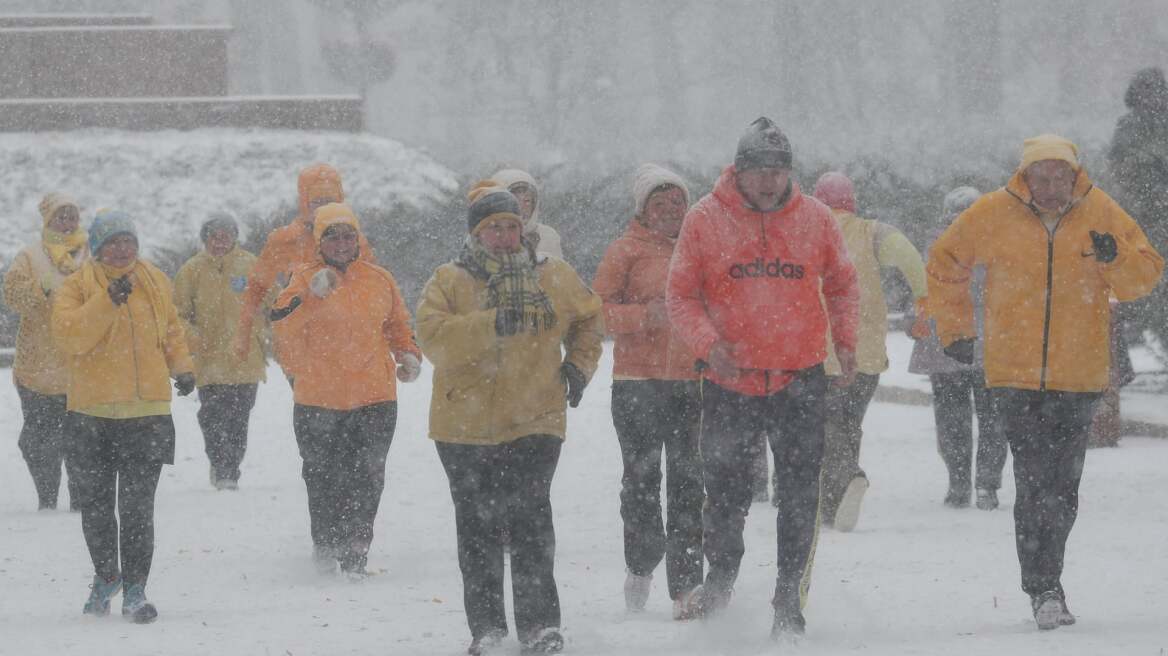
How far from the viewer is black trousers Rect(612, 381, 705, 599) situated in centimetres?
677

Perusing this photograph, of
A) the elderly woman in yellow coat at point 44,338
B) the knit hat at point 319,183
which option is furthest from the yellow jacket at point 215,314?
the knit hat at point 319,183

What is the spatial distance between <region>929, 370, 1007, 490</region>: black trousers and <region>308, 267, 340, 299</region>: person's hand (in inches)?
144

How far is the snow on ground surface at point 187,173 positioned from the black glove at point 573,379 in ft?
49.4

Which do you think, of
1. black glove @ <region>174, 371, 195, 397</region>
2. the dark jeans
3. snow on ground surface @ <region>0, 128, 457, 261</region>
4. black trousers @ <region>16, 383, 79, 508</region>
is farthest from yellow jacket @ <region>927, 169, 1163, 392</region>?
snow on ground surface @ <region>0, 128, 457, 261</region>

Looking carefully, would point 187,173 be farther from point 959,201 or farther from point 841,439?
point 841,439

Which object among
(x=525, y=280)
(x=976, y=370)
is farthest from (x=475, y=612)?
(x=976, y=370)

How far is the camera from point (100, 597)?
716 centimetres

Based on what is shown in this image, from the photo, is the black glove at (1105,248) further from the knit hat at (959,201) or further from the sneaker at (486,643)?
the knit hat at (959,201)

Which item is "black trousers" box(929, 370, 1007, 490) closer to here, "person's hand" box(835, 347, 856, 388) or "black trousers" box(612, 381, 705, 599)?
"black trousers" box(612, 381, 705, 599)

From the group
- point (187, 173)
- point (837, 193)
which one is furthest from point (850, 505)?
point (187, 173)

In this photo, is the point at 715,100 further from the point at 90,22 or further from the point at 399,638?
the point at 399,638

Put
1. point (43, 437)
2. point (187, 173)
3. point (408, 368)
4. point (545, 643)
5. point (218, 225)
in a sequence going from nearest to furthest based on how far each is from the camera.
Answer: point (545, 643) < point (408, 368) < point (43, 437) < point (218, 225) < point (187, 173)

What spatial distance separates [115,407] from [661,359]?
2177 mm

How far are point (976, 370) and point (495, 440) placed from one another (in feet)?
15.2
